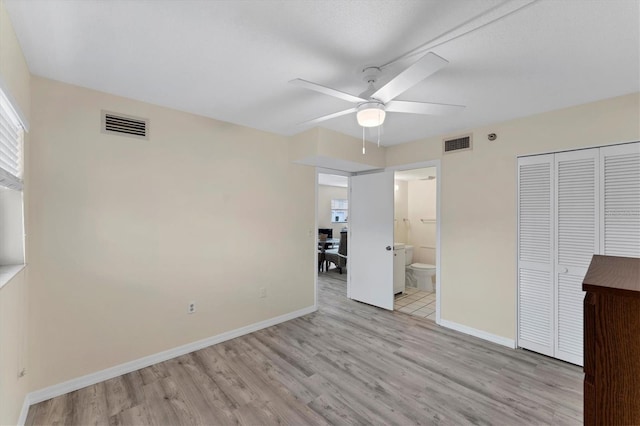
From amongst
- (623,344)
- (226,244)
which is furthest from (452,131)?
(623,344)

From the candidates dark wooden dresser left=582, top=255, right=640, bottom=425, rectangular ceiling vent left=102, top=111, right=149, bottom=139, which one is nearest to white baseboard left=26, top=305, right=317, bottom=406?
rectangular ceiling vent left=102, top=111, right=149, bottom=139

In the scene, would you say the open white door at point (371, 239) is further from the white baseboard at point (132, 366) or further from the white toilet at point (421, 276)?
the white baseboard at point (132, 366)

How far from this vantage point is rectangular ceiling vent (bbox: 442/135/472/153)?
3.30 meters

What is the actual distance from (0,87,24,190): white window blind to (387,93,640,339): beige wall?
12.6ft

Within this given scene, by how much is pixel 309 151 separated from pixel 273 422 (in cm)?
265

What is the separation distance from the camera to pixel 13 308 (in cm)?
167

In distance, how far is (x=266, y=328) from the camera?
3.43 m

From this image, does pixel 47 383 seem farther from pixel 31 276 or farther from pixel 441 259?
pixel 441 259

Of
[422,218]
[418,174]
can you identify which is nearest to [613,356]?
[418,174]

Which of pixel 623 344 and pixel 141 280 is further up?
pixel 623 344

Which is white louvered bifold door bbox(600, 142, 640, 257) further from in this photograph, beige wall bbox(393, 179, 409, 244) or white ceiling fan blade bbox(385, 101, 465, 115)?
beige wall bbox(393, 179, 409, 244)

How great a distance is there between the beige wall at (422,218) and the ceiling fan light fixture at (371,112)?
14.3 ft

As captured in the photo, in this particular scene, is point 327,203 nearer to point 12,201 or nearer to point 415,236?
point 415,236

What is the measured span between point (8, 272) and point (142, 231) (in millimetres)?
962
